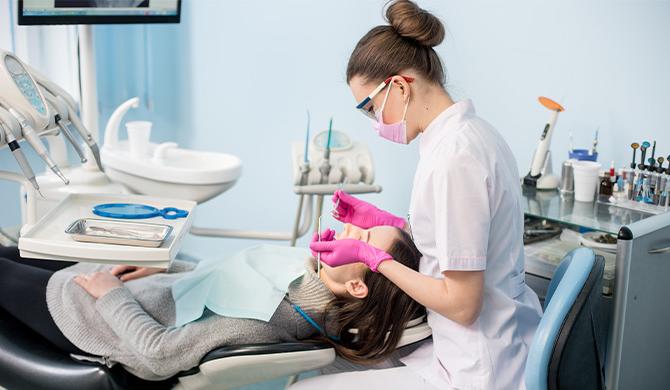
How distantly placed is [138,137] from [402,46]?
1419 mm

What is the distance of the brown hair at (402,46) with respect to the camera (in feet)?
4.57

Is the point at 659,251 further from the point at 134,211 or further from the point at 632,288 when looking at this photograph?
the point at 134,211

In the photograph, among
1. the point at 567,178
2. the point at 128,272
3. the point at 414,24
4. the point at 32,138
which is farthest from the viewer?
the point at 567,178

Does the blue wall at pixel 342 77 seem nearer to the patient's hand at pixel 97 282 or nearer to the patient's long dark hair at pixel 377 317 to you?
the patient's long dark hair at pixel 377 317

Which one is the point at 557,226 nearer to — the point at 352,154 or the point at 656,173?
the point at 656,173

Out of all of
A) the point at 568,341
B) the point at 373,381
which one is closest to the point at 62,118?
the point at 373,381

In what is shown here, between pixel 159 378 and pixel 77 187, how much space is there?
39.2 inches

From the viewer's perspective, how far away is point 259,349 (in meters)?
1.45

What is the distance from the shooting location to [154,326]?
5.11 ft

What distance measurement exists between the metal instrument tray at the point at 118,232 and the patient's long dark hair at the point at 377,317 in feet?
1.31

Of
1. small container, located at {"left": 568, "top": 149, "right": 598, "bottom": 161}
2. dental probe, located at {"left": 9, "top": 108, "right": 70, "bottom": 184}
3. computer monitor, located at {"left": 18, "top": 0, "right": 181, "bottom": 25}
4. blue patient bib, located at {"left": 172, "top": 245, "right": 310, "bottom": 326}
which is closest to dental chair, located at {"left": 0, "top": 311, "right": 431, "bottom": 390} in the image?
blue patient bib, located at {"left": 172, "top": 245, "right": 310, "bottom": 326}

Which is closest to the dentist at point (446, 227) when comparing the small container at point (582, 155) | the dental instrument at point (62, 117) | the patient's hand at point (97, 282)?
the patient's hand at point (97, 282)

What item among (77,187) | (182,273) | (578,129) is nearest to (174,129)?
(77,187)

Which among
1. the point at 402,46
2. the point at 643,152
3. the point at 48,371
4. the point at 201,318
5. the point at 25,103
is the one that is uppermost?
the point at 402,46
